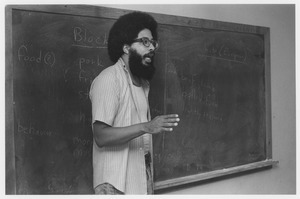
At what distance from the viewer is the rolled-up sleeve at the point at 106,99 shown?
1.46m

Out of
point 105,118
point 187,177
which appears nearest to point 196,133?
point 187,177

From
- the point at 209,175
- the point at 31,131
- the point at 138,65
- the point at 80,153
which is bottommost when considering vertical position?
the point at 209,175

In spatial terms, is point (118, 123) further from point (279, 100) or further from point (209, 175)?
point (279, 100)

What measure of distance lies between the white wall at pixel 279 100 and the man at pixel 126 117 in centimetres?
119

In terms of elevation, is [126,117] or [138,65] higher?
[138,65]

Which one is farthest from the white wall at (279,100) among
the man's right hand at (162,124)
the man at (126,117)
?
the man's right hand at (162,124)

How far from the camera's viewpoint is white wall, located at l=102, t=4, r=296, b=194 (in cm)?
270

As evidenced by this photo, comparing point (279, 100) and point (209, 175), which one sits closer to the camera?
point (209, 175)

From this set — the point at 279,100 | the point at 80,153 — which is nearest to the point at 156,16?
the point at 80,153

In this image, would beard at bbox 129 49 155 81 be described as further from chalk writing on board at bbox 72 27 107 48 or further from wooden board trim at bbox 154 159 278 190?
wooden board trim at bbox 154 159 278 190

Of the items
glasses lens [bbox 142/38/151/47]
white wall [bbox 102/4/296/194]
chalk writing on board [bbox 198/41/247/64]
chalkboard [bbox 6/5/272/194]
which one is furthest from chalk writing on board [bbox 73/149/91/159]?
white wall [bbox 102/4/296/194]

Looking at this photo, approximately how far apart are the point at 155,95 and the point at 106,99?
797 millimetres

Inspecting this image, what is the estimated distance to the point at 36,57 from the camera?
1.79 metres
